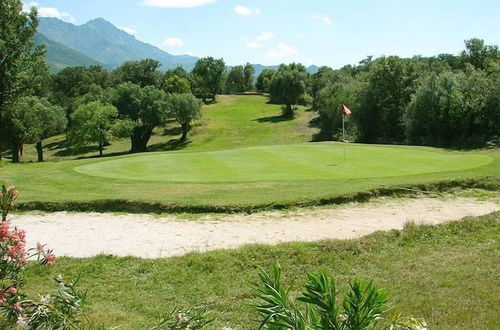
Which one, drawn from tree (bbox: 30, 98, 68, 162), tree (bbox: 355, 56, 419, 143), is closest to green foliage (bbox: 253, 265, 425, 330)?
tree (bbox: 355, 56, 419, 143)

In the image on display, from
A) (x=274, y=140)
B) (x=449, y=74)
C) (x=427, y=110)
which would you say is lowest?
(x=274, y=140)

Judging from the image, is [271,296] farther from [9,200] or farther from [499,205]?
[499,205]

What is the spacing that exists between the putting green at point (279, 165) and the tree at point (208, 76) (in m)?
75.8

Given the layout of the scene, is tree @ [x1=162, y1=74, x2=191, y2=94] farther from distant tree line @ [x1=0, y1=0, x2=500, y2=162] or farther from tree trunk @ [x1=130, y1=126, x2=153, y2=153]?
tree trunk @ [x1=130, y1=126, x2=153, y2=153]

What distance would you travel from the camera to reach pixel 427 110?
42.9 m

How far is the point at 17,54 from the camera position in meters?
30.9

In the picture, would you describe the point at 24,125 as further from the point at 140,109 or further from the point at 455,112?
the point at 455,112

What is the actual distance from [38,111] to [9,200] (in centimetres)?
6065

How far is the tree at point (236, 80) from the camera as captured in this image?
126331 millimetres

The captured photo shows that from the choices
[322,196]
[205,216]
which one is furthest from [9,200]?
[322,196]

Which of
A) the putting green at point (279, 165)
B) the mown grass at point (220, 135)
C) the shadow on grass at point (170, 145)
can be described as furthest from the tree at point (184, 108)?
the putting green at point (279, 165)

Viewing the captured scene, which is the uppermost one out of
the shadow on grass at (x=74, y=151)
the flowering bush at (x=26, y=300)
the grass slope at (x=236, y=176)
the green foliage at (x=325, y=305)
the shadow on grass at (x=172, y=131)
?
the green foliage at (x=325, y=305)

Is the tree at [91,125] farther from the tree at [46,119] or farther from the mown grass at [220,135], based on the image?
the tree at [46,119]

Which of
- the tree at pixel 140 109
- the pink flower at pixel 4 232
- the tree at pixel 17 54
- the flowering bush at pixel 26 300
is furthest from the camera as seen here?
the tree at pixel 140 109
